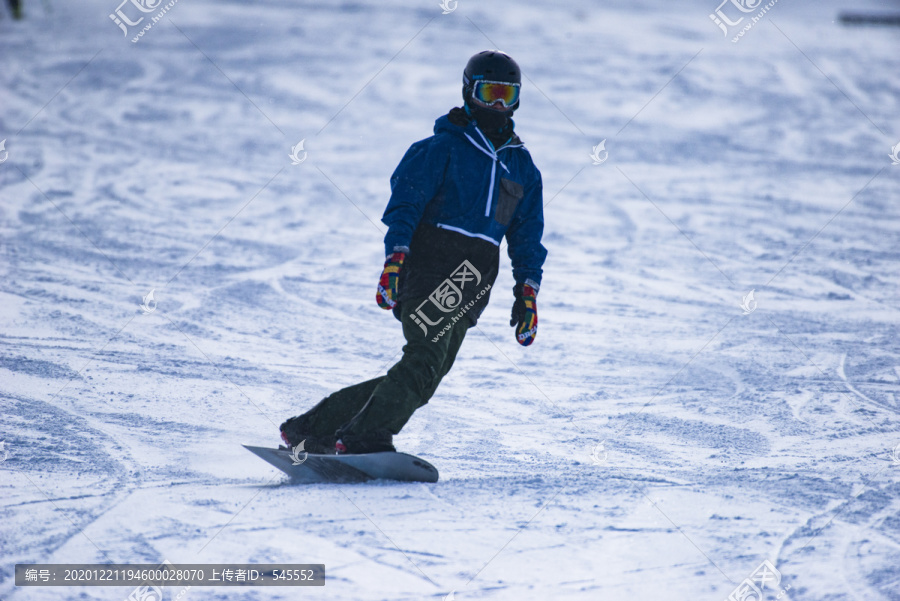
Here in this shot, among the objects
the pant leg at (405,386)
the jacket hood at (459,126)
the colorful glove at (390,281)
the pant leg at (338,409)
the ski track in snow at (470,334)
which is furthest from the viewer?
the pant leg at (338,409)

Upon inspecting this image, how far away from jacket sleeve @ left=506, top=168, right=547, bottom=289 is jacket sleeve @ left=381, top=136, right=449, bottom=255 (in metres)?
0.45

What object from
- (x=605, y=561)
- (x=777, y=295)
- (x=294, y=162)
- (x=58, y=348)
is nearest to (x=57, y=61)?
(x=294, y=162)

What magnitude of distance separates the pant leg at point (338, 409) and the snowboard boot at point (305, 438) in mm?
14

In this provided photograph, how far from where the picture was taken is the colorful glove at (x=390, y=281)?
343 centimetres

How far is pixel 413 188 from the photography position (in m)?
3.57

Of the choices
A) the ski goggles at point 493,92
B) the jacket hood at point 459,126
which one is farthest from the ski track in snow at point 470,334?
A: the ski goggles at point 493,92

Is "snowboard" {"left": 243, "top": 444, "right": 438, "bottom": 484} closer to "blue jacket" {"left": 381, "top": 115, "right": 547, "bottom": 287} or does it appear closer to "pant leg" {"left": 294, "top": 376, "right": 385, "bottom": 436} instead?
"pant leg" {"left": 294, "top": 376, "right": 385, "bottom": 436}

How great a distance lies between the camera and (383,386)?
357 centimetres

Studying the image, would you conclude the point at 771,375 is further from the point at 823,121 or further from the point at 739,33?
the point at 739,33

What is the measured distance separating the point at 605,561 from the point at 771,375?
2756 millimetres

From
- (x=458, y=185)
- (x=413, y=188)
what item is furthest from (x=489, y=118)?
(x=413, y=188)

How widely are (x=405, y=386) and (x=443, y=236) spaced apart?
0.64 metres

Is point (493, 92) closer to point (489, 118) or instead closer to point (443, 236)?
point (489, 118)

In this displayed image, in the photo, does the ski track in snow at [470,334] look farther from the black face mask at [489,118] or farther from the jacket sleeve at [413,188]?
the black face mask at [489,118]
